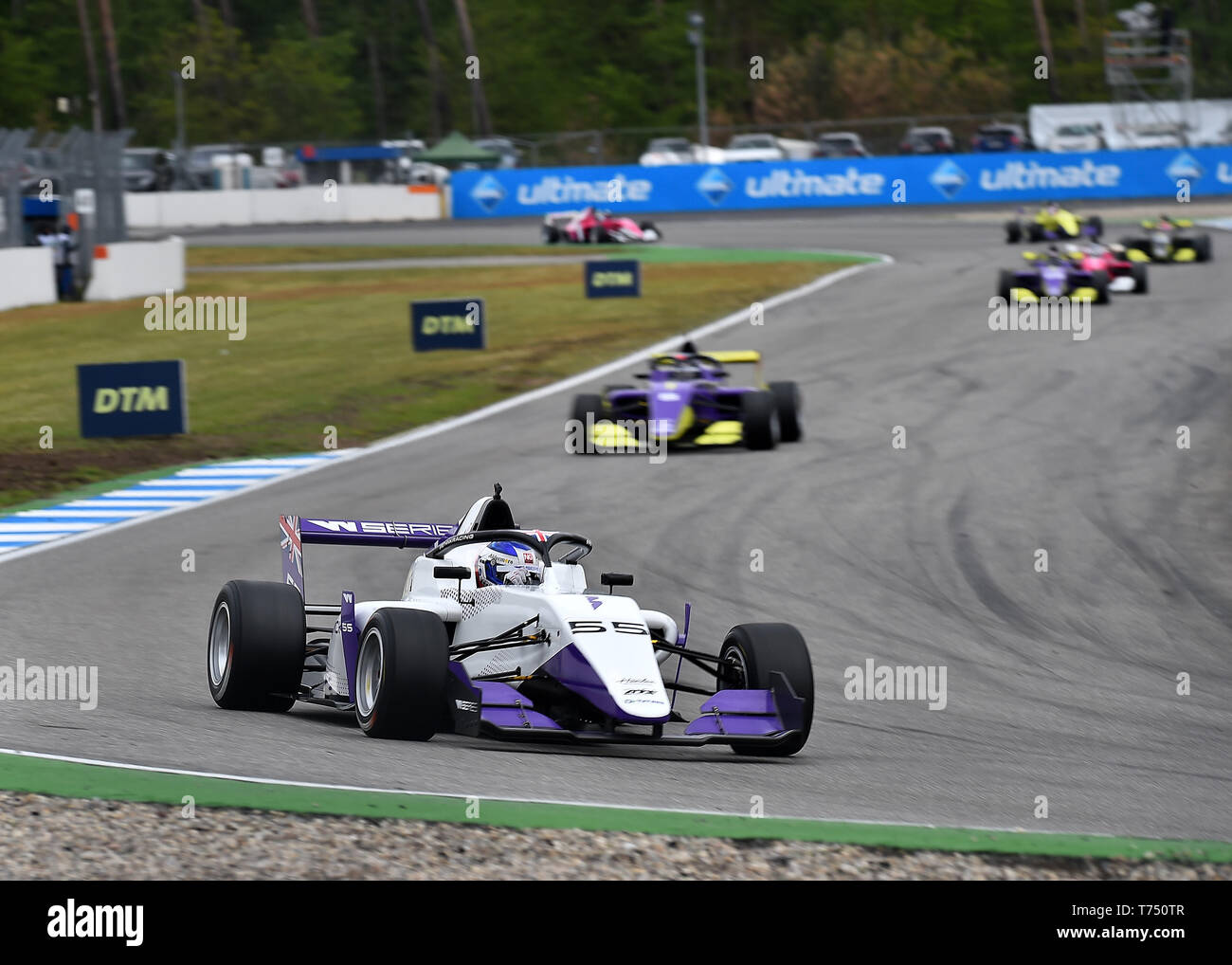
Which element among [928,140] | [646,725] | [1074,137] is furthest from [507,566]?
[1074,137]

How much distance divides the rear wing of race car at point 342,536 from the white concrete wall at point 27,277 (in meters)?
27.4

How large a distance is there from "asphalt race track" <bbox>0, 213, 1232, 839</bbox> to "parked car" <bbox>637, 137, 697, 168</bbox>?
3911 centimetres

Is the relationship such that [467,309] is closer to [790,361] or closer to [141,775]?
[790,361]

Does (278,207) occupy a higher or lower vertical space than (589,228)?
higher

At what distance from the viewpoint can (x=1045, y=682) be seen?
37.0 feet

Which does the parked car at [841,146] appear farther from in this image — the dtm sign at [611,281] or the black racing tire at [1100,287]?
the black racing tire at [1100,287]

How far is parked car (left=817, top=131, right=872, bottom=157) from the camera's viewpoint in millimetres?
64938

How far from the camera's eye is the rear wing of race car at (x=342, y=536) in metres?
10.7

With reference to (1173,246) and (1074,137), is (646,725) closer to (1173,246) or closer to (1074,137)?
(1173,246)

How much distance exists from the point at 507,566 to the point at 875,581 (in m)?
4.99

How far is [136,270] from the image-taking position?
39781 millimetres

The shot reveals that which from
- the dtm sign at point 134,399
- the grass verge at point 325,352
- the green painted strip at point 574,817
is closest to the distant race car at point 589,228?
the grass verge at point 325,352

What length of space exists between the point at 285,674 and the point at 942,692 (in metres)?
3.81
